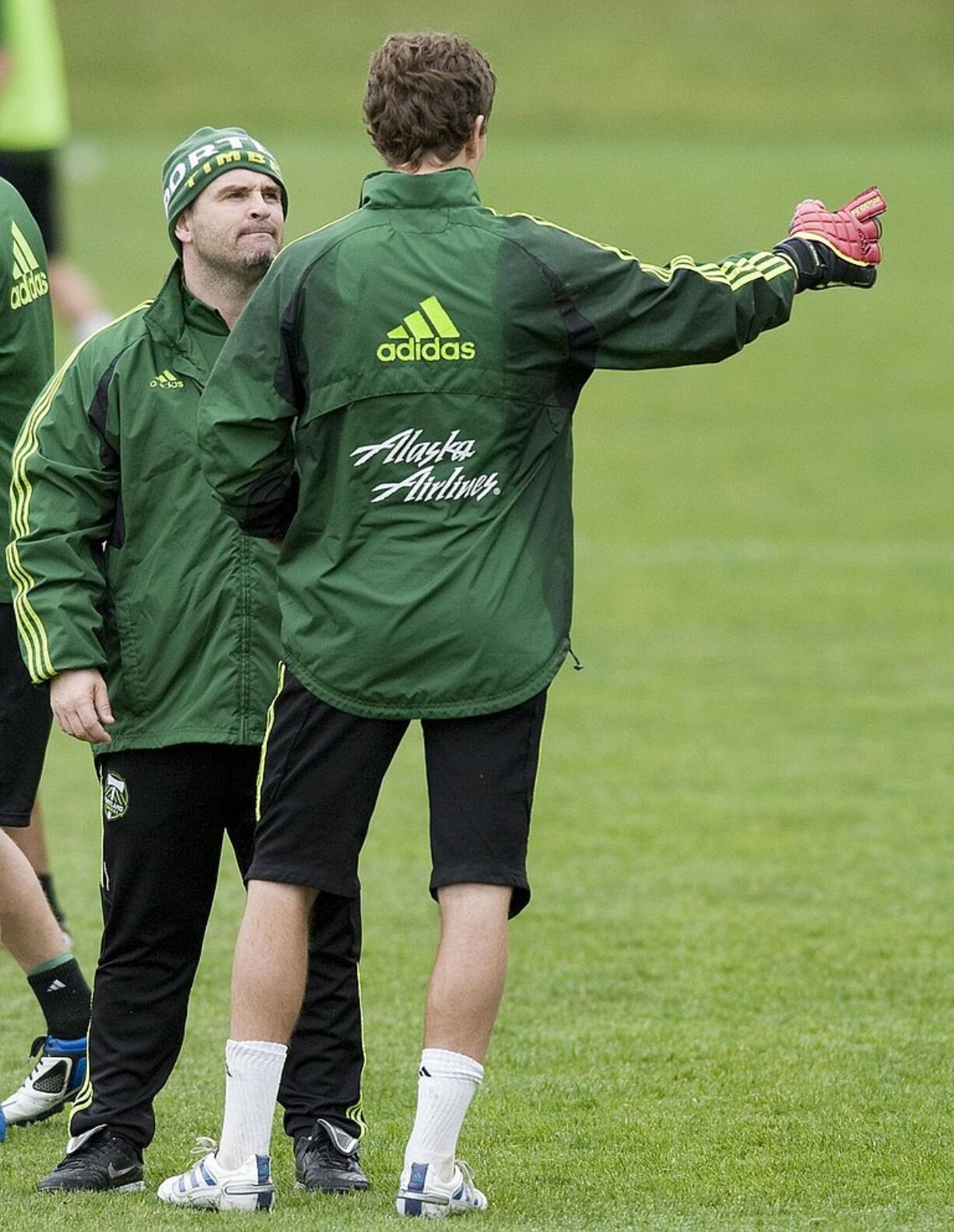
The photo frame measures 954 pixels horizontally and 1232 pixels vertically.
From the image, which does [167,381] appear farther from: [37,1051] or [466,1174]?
[37,1051]

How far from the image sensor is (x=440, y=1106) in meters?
3.91

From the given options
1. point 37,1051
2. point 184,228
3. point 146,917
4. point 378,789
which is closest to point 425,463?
point 378,789

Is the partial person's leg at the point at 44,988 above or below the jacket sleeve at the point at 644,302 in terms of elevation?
below

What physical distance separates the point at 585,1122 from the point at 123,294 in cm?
1917

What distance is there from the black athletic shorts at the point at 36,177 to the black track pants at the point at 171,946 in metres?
7.44

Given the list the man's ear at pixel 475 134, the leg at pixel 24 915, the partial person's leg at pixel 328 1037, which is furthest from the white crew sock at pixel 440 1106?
the man's ear at pixel 475 134

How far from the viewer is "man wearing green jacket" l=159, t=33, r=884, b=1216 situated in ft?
12.7

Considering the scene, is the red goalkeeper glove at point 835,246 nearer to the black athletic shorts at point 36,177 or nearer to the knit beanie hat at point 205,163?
the knit beanie hat at point 205,163

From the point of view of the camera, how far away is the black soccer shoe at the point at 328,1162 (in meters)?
4.21

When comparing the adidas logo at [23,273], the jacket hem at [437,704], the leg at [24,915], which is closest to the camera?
the jacket hem at [437,704]

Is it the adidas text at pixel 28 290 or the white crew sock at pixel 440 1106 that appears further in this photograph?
the adidas text at pixel 28 290

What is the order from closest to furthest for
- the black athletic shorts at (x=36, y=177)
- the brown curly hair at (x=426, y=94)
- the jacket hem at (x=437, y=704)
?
the brown curly hair at (x=426, y=94) < the jacket hem at (x=437, y=704) < the black athletic shorts at (x=36, y=177)

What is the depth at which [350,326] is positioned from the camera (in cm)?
387

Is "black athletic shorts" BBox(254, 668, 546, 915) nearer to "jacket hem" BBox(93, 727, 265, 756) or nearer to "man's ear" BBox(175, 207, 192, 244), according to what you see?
"jacket hem" BBox(93, 727, 265, 756)
